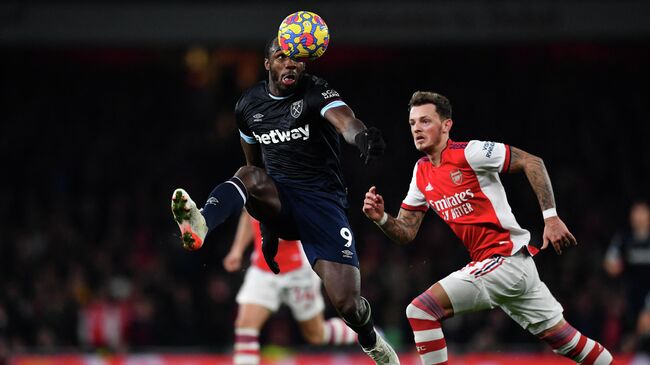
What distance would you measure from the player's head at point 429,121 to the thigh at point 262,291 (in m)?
2.86

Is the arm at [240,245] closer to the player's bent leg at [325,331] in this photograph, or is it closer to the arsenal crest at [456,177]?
the player's bent leg at [325,331]

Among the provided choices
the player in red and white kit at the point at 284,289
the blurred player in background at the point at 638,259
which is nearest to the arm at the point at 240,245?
the player in red and white kit at the point at 284,289

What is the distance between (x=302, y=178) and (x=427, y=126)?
34.2 inches

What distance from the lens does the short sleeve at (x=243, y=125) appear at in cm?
668

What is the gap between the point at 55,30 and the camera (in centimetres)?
1583

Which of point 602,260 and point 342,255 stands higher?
point 342,255

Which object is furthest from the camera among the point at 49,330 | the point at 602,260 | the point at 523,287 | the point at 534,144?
the point at 534,144

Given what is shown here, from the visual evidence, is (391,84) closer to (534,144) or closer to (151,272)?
(534,144)

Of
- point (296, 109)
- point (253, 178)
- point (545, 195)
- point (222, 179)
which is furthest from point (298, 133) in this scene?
point (222, 179)

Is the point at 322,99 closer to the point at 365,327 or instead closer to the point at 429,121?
the point at 429,121

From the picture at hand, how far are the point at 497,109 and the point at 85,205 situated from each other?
7807mm

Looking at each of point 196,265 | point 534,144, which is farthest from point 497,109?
point 196,265

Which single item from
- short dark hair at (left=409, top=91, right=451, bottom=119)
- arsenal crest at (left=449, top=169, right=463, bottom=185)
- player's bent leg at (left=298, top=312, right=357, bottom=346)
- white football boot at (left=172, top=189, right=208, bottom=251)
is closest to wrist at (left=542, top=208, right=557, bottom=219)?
arsenal crest at (left=449, top=169, right=463, bottom=185)

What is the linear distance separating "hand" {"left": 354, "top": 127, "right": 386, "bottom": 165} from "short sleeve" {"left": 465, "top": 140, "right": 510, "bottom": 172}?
3.41ft
